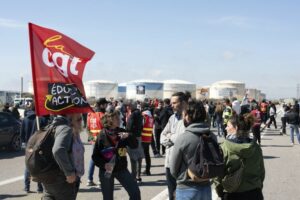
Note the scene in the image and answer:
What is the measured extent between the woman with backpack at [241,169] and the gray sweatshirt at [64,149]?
1.50m

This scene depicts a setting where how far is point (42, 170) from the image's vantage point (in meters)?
4.52

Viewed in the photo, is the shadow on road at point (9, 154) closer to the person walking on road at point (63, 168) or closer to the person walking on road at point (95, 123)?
the person walking on road at point (95, 123)

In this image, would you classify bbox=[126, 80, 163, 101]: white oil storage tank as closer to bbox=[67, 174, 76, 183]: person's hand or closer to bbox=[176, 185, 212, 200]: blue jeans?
bbox=[67, 174, 76, 183]: person's hand

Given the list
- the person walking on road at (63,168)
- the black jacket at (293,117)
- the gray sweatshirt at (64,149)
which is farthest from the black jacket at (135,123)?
the black jacket at (293,117)

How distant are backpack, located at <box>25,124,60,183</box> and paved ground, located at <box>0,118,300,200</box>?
11.6 ft

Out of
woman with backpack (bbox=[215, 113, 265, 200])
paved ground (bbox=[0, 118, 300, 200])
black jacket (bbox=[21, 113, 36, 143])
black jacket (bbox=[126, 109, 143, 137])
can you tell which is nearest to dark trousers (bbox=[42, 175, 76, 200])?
woman with backpack (bbox=[215, 113, 265, 200])

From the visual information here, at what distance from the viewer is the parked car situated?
14.7 metres

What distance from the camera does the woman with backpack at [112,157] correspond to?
565 centimetres

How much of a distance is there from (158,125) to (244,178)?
360 inches

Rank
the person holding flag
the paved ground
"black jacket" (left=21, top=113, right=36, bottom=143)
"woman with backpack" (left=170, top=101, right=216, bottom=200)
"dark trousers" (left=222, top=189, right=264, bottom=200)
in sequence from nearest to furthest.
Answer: "woman with backpack" (left=170, top=101, right=216, bottom=200), "dark trousers" (left=222, top=189, right=264, bottom=200), the person holding flag, the paved ground, "black jacket" (left=21, top=113, right=36, bottom=143)

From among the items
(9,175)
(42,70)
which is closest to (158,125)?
(9,175)

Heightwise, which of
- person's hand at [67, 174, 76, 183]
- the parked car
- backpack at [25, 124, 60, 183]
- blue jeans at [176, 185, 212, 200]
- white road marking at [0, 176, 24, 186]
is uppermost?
backpack at [25, 124, 60, 183]

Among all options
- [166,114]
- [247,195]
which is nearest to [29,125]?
[166,114]

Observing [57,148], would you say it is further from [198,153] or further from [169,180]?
[169,180]
